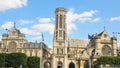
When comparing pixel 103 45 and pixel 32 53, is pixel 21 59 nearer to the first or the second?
pixel 32 53

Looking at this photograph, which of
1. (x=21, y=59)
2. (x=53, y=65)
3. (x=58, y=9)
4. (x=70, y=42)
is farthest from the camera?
(x=70, y=42)

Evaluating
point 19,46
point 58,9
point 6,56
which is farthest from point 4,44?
point 58,9

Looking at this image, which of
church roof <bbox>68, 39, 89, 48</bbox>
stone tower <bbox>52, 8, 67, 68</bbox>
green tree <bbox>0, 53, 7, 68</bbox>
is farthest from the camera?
church roof <bbox>68, 39, 89, 48</bbox>

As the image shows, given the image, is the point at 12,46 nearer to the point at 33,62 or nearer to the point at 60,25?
the point at 33,62

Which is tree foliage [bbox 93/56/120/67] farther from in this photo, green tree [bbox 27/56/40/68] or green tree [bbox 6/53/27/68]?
green tree [bbox 6/53/27/68]

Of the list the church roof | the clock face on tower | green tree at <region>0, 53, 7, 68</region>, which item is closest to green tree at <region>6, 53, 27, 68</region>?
green tree at <region>0, 53, 7, 68</region>

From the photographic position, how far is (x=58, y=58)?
125 meters

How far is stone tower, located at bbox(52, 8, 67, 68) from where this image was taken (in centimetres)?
12494

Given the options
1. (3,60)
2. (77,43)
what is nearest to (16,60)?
(3,60)

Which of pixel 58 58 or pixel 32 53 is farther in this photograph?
pixel 32 53

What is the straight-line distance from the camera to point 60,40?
12781 cm

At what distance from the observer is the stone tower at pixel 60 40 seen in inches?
4919

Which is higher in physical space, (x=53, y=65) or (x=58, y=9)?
(x=58, y=9)

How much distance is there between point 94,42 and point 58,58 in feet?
64.0
